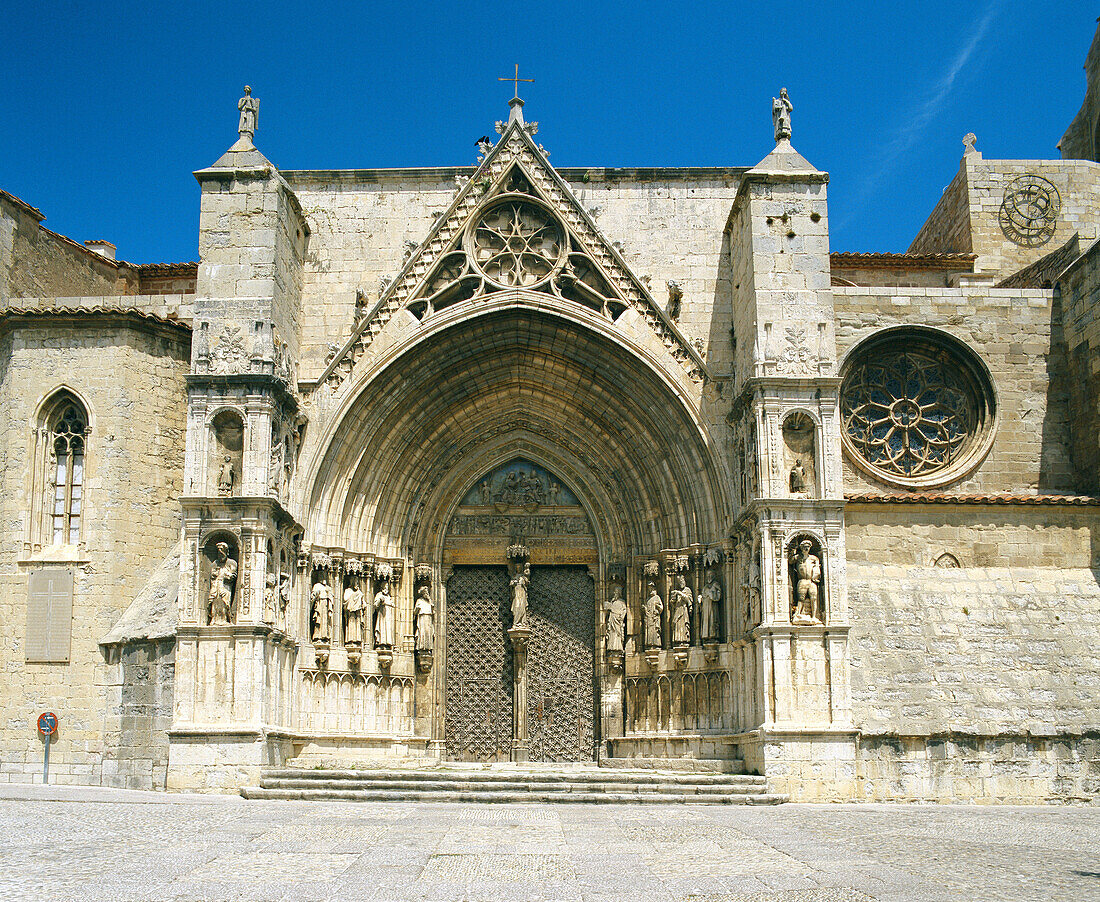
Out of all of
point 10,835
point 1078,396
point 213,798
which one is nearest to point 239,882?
point 10,835

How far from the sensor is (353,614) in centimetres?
1769

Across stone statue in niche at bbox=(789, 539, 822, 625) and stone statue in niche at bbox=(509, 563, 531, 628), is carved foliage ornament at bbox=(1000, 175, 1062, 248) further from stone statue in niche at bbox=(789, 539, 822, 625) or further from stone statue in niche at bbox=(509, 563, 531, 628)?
stone statue in niche at bbox=(509, 563, 531, 628)

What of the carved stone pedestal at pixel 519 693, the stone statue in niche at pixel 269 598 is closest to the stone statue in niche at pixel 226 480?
the stone statue in niche at pixel 269 598

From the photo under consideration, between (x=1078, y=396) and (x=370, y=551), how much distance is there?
11.6 meters

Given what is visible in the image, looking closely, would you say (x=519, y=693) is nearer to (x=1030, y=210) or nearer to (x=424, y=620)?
(x=424, y=620)

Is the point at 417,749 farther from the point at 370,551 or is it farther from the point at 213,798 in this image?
the point at 213,798

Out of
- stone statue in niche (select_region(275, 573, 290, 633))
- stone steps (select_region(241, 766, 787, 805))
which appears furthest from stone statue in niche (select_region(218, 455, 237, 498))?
stone steps (select_region(241, 766, 787, 805))

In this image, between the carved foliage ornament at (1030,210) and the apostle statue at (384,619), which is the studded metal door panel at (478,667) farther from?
the carved foliage ornament at (1030,210)

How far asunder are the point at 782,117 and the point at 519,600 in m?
8.44

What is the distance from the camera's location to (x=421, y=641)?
18.3m

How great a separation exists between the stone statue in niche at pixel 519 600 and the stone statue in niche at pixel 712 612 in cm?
312

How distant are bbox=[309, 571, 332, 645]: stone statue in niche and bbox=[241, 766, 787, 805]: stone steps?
→ 2.51 metres

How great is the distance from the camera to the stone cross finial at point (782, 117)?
56.8ft

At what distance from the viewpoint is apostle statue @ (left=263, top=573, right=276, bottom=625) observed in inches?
617
